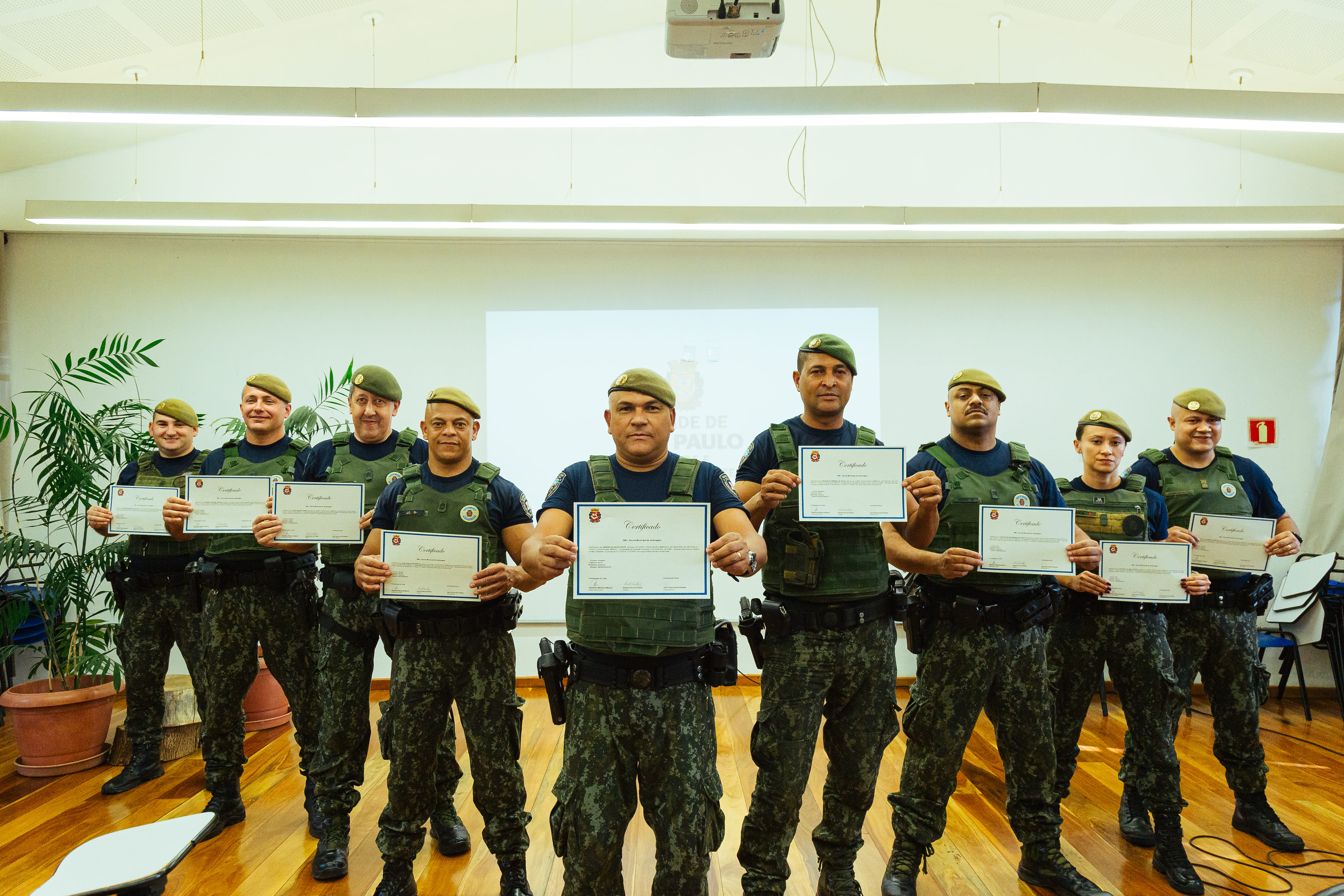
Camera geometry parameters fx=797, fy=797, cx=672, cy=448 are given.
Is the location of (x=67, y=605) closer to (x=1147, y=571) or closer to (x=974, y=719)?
(x=974, y=719)

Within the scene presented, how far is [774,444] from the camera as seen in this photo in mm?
3020

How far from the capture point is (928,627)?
Answer: 10.6 feet

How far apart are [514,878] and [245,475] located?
7.46 feet

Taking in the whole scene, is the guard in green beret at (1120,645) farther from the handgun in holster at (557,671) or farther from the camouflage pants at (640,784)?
the handgun in holster at (557,671)

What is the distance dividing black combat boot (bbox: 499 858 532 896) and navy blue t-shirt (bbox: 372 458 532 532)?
1.29 meters

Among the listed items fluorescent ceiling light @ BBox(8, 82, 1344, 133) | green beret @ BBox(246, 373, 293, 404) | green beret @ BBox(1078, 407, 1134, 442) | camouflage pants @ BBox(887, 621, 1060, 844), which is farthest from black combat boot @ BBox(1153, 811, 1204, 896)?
green beret @ BBox(246, 373, 293, 404)

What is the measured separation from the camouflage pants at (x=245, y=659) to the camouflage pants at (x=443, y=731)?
44.1 inches

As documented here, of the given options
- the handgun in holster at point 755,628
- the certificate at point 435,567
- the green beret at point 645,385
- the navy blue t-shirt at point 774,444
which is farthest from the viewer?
the navy blue t-shirt at point 774,444

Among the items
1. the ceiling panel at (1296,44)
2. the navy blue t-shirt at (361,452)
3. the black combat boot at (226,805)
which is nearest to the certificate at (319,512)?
the navy blue t-shirt at (361,452)

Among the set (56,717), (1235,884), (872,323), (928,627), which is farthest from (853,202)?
(56,717)

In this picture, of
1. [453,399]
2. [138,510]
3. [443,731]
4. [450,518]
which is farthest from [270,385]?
[443,731]

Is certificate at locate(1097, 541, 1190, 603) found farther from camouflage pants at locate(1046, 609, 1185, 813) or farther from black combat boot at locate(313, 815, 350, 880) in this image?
black combat boot at locate(313, 815, 350, 880)

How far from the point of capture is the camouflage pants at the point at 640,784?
7.98 feet

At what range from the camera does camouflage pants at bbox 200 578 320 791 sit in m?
3.90
